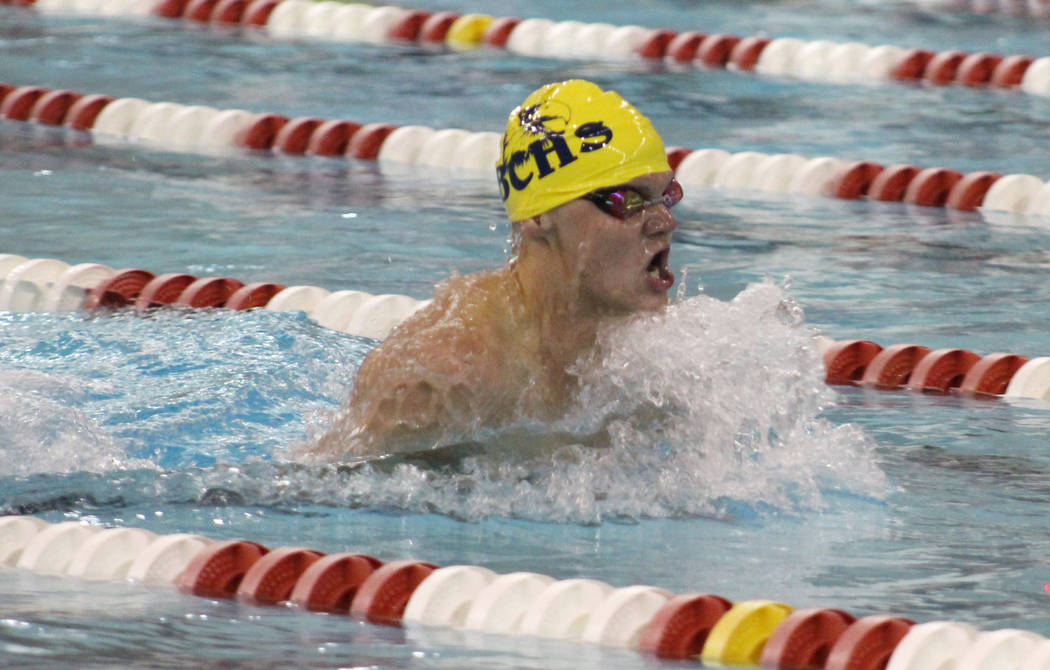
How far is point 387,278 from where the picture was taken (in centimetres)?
542

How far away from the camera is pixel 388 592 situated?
279 cm

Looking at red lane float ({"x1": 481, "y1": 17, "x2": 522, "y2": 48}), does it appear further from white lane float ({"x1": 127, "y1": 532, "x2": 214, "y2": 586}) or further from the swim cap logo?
white lane float ({"x1": 127, "y1": 532, "x2": 214, "y2": 586})

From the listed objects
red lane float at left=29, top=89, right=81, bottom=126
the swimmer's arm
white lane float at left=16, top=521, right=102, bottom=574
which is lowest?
white lane float at left=16, top=521, right=102, bottom=574

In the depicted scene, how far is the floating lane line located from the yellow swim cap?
1196 mm

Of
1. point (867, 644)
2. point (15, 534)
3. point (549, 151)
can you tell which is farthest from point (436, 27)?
point (867, 644)

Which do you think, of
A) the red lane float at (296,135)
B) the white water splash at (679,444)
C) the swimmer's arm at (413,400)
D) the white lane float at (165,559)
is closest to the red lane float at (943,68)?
the red lane float at (296,135)

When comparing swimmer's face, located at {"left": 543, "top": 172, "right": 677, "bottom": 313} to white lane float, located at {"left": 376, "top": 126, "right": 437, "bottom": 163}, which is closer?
swimmer's face, located at {"left": 543, "top": 172, "right": 677, "bottom": 313}

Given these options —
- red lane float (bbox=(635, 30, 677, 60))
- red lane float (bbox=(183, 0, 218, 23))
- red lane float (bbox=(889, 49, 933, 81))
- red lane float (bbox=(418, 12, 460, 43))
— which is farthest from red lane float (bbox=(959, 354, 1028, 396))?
red lane float (bbox=(183, 0, 218, 23))

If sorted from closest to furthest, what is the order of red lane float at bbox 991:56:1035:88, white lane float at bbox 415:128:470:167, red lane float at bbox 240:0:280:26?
white lane float at bbox 415:128:470:167, red lane float at bbox 991:56:1035:88, red lane float at bbox 240:0:280:26

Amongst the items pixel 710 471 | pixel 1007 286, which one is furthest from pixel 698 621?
pixel 1007 286

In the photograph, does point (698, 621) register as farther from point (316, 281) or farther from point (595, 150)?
point (316, 281)

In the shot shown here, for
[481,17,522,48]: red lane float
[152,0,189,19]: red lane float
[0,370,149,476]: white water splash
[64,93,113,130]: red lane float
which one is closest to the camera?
[0,370,149,476]: white water splash

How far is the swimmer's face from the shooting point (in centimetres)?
338

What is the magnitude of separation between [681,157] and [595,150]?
345 cm
